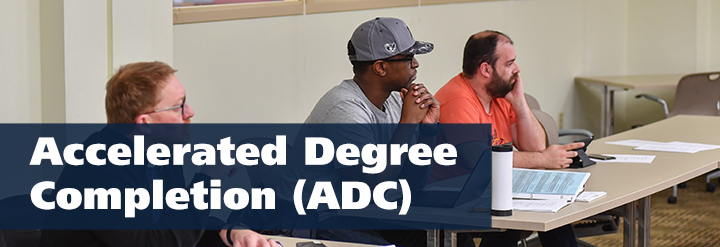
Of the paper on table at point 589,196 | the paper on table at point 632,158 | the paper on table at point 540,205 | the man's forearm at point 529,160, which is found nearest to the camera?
the paper on table at point 540,205

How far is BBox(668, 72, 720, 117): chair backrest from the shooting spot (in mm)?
5590

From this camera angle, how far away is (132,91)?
1.83 m

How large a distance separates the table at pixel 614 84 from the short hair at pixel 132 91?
15.9 ft

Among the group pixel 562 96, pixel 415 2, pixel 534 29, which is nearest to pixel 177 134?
pixel 415 2

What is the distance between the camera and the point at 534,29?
625cm

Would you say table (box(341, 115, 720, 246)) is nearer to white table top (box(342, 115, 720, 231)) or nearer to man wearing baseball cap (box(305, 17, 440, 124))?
white table top (box(342, 115, 720, 231))

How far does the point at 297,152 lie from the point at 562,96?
468cm

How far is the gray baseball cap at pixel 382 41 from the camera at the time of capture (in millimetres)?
2578

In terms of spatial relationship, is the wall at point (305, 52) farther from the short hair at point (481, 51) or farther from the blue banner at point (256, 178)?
the short hair at point (481, 51)

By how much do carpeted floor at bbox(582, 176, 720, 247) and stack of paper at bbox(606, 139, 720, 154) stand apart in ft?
3.01

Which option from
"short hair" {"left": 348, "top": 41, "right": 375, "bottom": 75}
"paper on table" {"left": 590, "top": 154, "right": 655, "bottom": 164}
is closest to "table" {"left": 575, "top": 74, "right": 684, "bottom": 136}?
"paper on table" {"left": 590, "top": 154, "right": 655, "bottom": 164}

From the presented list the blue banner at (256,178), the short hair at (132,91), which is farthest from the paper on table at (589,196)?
the short hair at (132,91)

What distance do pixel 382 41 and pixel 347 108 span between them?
29 cm

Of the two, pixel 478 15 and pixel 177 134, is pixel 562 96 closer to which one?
pixel 478 15
